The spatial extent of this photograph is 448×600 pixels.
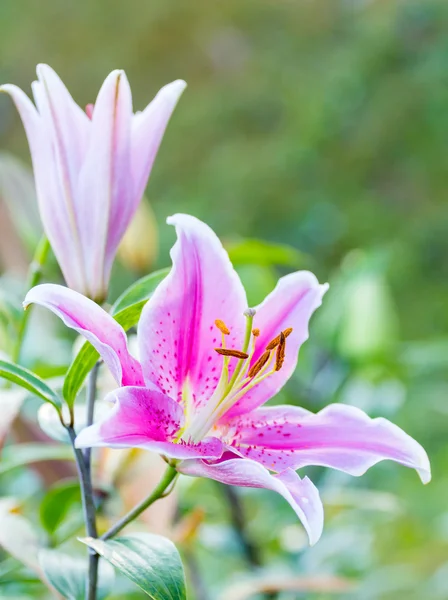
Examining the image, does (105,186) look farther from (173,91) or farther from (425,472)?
(425,472)

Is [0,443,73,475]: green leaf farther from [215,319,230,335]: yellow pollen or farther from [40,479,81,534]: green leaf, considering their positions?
[215,319,230,335]: yellow pollen

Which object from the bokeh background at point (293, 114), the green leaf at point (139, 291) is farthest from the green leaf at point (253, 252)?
the bokeh background at point (293, 114)

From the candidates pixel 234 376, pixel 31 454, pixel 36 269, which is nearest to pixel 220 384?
pixel 234 376

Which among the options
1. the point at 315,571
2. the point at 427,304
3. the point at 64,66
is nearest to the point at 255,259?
the point at 315,571

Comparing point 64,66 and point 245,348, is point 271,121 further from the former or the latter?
point 245,348

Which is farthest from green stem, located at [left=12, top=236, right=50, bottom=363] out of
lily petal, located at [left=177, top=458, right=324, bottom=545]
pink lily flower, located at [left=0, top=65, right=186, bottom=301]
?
lily petal, located at [left=177, top=458, right=324, bottom=545]

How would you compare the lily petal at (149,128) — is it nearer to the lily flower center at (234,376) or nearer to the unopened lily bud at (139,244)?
the lily flower center at (234,376)
